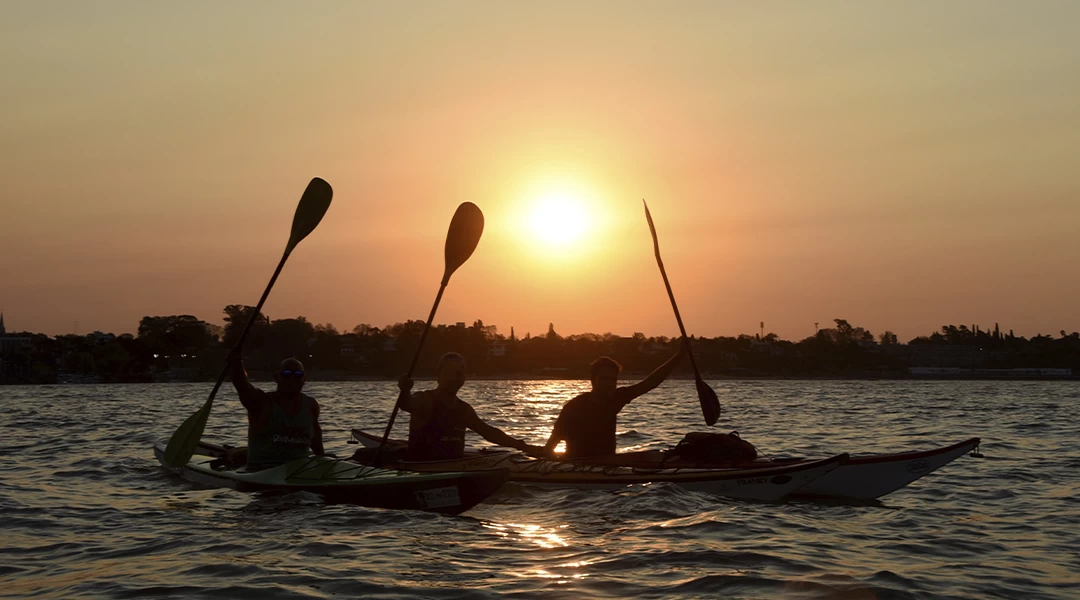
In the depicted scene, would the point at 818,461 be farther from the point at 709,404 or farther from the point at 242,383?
the point at 242,383

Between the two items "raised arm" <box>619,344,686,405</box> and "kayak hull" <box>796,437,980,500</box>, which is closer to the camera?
"kayak hull" <box>796,437,980,500</box>

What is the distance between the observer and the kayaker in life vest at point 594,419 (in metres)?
11.3

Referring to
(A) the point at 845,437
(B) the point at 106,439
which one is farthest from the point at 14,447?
(A) the point at 845,437

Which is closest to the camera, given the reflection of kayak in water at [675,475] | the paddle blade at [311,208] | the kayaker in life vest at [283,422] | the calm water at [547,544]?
the calm water at [547,544]

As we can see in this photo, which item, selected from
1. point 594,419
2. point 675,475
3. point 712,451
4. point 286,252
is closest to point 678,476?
point 675,475

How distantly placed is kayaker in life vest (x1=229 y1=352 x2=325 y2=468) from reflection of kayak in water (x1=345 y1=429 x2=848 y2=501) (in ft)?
3.66

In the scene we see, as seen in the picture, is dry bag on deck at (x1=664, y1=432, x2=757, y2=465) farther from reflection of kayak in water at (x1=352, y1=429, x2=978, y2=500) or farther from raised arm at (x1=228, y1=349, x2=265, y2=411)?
raised arm at (x1=228, y1=349, x2=265, y2=411)

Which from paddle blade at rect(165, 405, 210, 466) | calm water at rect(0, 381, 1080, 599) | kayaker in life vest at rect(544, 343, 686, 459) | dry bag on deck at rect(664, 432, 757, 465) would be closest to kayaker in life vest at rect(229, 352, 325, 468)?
calm water at rect(0, 381, 1080, 599)

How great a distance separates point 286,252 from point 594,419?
15.3ft

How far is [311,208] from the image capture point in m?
13.3

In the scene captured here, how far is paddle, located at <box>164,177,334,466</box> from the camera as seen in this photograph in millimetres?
11805

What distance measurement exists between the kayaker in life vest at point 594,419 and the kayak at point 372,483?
1.96 meters

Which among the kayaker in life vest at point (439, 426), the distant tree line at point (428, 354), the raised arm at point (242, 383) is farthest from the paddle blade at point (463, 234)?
the distant tree line at point (428, 354)

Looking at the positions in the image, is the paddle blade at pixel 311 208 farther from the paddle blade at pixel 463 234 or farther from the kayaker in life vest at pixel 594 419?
the kayaker in life vest at pixel 594 419
